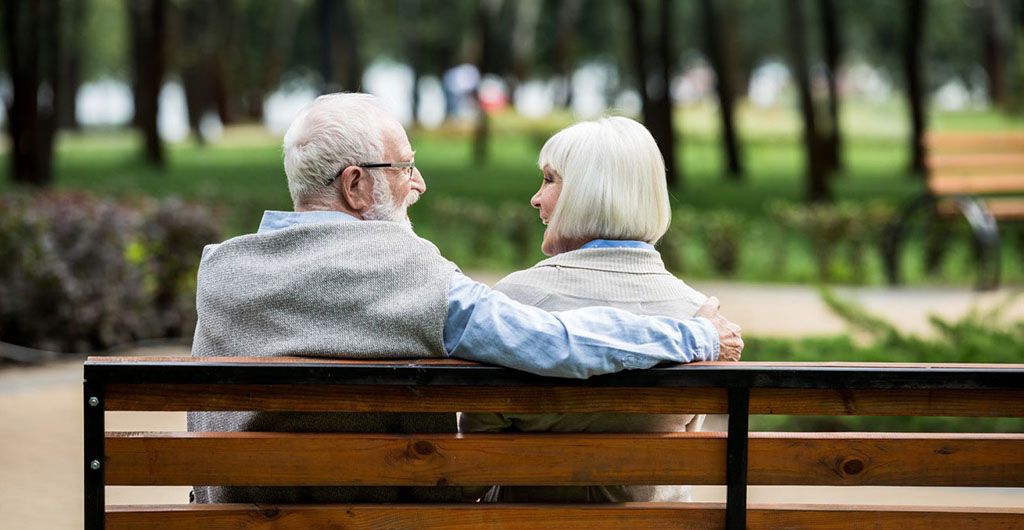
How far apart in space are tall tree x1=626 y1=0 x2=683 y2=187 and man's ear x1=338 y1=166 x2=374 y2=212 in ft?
73.6

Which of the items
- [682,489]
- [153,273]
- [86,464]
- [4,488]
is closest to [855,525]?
[682,489]

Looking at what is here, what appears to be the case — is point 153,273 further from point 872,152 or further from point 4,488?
point 872,152

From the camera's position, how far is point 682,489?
10.4 ft

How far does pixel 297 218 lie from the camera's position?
2.74 m

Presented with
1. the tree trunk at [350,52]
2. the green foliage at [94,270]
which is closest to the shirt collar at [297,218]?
the green foliage at [94,270]

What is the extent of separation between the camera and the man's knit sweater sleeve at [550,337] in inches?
A: 99.5

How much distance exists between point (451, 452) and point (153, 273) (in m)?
7.05

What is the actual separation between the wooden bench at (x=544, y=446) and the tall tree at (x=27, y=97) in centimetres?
2166

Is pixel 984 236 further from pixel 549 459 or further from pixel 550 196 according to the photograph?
pixel 549 459

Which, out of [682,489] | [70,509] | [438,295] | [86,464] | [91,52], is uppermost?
[91,52]

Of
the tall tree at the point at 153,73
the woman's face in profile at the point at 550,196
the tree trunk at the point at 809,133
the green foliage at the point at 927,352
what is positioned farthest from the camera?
the tall tree at the point at 153,73

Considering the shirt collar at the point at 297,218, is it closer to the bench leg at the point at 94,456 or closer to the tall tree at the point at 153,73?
the bench leg at the point at 94,456

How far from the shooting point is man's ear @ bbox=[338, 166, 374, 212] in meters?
2.78

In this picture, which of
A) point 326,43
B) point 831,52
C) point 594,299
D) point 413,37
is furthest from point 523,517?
point 413,37
